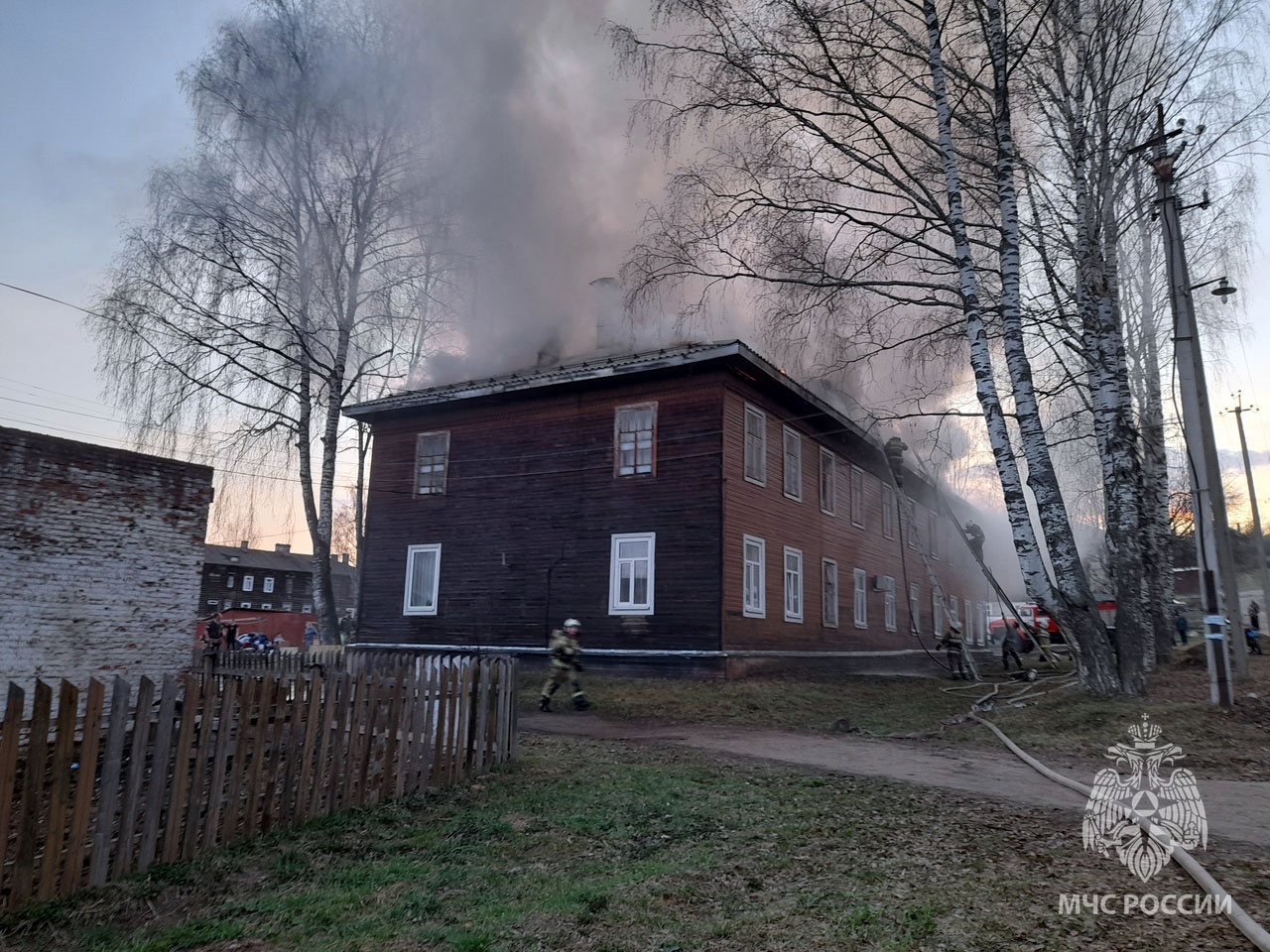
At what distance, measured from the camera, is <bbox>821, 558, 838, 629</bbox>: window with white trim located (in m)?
22.7

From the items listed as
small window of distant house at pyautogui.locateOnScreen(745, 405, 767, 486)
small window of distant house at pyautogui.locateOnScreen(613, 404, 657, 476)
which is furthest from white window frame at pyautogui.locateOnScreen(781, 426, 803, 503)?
small window of distant house at pyautogui.locateOnScreen(613, 404, 657, 476)

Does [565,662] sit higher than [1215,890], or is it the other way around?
[565,662]

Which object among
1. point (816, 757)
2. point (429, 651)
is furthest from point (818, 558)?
point (816, 757)

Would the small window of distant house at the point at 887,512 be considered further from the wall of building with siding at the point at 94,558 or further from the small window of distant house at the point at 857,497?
the wall of building with siding at the point at 94,558

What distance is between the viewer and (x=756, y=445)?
19.8m

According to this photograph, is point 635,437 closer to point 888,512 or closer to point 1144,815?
point 888,512

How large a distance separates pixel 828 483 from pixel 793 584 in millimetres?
4157

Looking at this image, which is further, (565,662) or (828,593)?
(828,593)

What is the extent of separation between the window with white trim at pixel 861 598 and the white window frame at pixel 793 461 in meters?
4.89

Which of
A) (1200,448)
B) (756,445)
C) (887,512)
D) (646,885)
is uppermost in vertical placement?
(756,445)

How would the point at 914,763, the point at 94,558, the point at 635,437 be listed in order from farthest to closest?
the point at 635,437
the point at 94,558
the point at 914,763

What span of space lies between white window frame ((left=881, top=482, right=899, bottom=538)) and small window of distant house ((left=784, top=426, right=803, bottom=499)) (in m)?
7.52

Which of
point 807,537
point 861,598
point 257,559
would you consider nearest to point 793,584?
point 807,537

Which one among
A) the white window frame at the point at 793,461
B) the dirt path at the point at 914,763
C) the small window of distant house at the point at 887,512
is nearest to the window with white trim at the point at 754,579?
the white window frame at the point at 793,461
